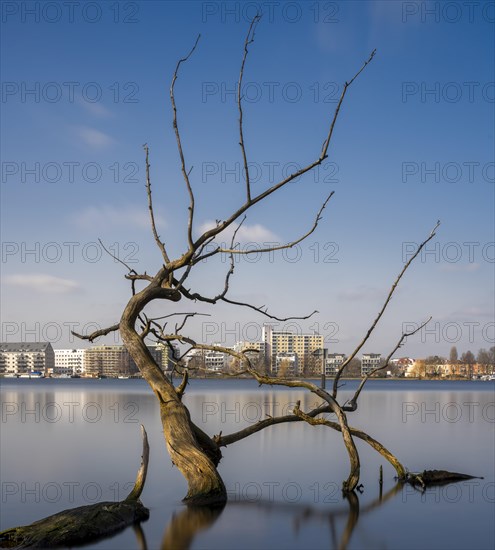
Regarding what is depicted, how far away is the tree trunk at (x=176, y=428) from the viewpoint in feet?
33.6

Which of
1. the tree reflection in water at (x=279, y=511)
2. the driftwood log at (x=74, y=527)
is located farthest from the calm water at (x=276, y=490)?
the driftwood log at (x=74, y=527)

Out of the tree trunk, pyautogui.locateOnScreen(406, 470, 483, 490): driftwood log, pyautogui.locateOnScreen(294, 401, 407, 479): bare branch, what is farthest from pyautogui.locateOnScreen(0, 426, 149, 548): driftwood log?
pyautogui.locateOnScreen(406, 470, 483, 490): driftwood log

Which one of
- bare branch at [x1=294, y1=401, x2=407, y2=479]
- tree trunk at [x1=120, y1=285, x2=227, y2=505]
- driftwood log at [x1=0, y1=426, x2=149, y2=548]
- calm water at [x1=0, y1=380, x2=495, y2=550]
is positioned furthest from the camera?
bare branch at [x1=294, y1=401, x2=407, y2=479]

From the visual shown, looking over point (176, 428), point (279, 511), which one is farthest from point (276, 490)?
point (176, 428)

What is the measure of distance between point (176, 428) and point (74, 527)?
2.52 meters

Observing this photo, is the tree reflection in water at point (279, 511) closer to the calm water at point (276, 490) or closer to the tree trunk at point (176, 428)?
the calm water at point (276, 490)

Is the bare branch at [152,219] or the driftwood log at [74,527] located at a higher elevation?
the bare branch at [152,219]

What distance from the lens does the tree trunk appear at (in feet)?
33.6

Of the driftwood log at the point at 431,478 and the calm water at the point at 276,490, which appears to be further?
the driftwood log at the point at 431,478

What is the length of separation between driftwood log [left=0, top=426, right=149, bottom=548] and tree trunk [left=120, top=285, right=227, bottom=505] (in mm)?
1162

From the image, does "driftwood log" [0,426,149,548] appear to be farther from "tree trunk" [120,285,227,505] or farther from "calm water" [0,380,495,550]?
"tree trunk" [120,285,227,505]

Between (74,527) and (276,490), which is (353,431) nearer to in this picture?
(276,490)

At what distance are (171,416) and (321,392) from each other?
2.52 meters

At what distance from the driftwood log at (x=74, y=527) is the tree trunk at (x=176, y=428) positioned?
1162 millimetres
